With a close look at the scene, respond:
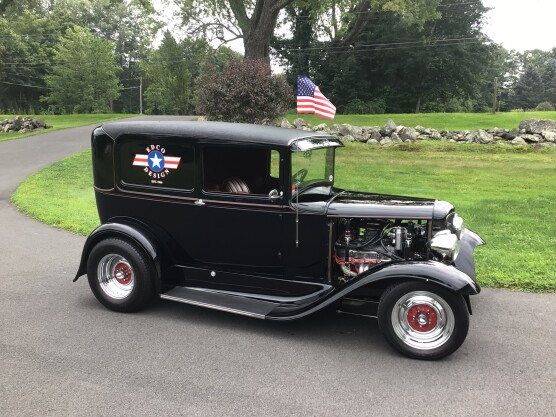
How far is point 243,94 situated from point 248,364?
10442 mm

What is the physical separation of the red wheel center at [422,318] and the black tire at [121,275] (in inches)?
97.7

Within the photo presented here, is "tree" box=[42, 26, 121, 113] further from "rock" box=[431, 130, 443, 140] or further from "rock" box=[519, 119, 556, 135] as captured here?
"rock" box=[519, 119, 556, 135]

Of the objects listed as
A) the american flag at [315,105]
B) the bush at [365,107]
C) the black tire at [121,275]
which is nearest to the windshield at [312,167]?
the black tire at [121,275]

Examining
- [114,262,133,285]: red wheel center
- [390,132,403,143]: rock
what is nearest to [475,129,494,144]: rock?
[390,132,403,143]: rock

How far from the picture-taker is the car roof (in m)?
4.33

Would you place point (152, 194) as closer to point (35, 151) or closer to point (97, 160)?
point (97, 160)

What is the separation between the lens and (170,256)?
473 cm

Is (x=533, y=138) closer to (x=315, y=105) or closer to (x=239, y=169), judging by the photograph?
(x=315, y=105)

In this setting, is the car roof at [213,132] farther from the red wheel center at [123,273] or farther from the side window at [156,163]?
the red wheel center at [123,273]

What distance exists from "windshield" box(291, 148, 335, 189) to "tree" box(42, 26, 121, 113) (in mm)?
55541

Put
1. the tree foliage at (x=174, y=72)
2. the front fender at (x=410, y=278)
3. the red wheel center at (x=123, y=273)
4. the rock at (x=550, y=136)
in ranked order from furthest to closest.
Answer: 1. the tree foliage at (x=174, y=72)
2. the rock at (x=550, y=136)
3. the red wheel center at (x=123, y=273)
4. the front fender at (x=410, y=278)

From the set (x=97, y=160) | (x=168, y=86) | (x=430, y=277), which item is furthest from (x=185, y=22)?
(x=430, y=277)

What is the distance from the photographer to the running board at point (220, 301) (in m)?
4.18

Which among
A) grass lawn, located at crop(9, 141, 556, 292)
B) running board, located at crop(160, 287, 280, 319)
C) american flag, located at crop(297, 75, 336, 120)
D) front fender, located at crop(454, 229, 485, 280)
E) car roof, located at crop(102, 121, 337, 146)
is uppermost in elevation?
american flag, located at crop(297, 75, 336, 120)
